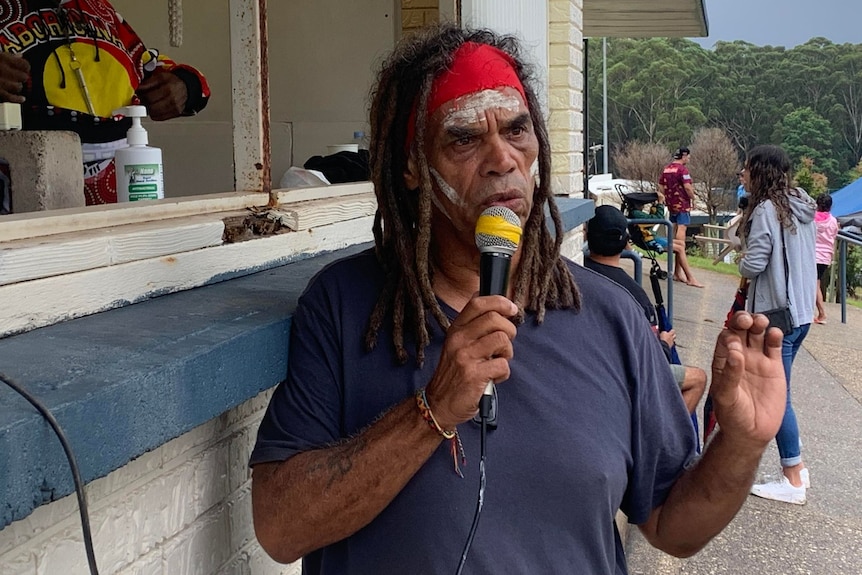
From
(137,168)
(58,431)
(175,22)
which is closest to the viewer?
(58,431)

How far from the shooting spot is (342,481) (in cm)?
147

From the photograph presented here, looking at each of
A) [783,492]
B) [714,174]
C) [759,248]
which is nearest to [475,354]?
[759,248]

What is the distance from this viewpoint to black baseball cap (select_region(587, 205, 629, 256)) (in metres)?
5.25

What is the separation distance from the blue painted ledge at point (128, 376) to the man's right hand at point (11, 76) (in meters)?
0.97

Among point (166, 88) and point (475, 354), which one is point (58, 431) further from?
point (166, 88)

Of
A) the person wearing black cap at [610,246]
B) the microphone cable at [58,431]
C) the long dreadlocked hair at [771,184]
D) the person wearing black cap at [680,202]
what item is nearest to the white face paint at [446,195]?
the microphone cable at [58,431]

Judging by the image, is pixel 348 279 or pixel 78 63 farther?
pixel 78 63

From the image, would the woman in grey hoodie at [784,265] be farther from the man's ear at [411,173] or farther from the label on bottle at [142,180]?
the label on bottle at [142,180]

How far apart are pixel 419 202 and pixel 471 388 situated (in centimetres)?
54

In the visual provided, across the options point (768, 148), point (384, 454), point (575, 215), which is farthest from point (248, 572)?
point (768, 148)

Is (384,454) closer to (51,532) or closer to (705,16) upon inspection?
(51,532)

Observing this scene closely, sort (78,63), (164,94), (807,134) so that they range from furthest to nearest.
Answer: (807,134) < (164,94) < (78,63)

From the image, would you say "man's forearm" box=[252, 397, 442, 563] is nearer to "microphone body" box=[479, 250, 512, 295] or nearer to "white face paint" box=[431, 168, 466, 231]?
"microphone body" box=[479, 250, 512, 295]

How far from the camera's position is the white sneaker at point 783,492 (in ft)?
19.1
